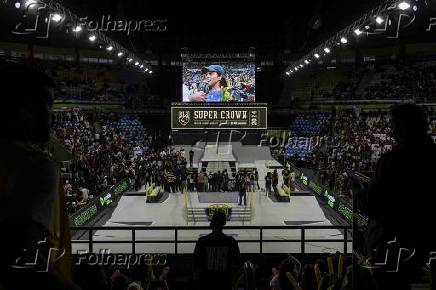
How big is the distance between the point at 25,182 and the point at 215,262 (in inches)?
116

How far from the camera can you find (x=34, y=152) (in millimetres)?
1207

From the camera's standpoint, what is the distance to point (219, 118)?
28219 mm

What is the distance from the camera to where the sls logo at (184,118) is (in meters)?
27.7

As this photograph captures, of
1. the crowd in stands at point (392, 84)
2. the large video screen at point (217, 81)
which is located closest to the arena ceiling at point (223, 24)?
the crowd in stands at point (392, 84)

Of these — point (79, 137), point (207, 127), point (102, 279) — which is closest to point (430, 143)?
Answer: point (102, 279)

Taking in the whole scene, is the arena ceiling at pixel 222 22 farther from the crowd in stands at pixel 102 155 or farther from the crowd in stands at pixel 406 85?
the crowd in stands at pixel 102 155

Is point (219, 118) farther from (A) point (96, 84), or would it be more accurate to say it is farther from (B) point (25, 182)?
(B) point (25, 182)

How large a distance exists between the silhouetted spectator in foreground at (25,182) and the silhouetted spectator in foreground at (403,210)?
1.34 metres

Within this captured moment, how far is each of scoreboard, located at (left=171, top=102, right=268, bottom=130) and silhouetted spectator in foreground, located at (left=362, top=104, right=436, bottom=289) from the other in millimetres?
25449

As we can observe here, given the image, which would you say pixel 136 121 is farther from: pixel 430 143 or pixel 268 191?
pixel 430 143

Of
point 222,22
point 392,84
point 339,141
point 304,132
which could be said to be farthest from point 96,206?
point 392,84

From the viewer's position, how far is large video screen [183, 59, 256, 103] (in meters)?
34.2

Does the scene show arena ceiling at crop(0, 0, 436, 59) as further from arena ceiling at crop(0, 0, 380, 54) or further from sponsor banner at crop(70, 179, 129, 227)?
sponsor banner at crop(70, 179, 129, 227)

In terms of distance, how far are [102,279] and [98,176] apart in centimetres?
2025
